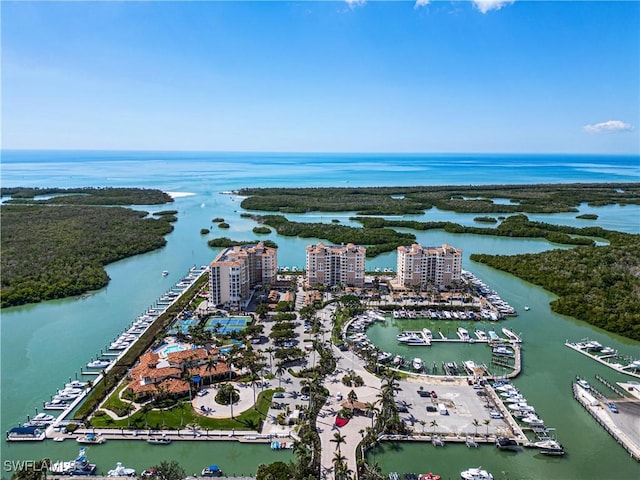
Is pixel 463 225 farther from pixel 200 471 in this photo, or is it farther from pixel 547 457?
pixel 200 471

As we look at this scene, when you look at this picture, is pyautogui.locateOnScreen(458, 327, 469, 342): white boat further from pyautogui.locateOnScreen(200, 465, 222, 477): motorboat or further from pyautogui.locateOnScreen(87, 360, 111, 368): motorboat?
pyautogui.locateOnScreen(87, 360, 111, 368): motorboat

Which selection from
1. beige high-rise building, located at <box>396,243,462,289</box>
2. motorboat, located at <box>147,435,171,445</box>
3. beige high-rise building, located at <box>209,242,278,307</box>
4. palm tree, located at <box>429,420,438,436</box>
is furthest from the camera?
beige high-rise building, located at <box>396,243,462,289</box>

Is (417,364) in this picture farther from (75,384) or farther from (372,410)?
(75,384)

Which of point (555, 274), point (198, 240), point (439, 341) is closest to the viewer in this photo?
point (439, 341)

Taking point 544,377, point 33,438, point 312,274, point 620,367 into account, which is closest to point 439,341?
point 544,377

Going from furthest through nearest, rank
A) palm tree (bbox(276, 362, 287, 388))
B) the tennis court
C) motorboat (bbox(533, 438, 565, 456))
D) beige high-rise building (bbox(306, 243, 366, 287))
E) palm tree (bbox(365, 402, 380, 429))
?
beige high-rise building (bbox(306, 243, 366, 287)) < the tennis court < palm tree (bbox(276, 362, 287, 388)) < palm tree (bbox(365, 402, 380, 429)) < motorboat (bbox(533, 438, 565, 456))

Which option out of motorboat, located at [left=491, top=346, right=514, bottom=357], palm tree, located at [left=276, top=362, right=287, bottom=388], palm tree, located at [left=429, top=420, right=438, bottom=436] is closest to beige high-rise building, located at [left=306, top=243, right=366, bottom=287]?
motorboat, located at [left=491, top=346, right=514, bottom=357]
